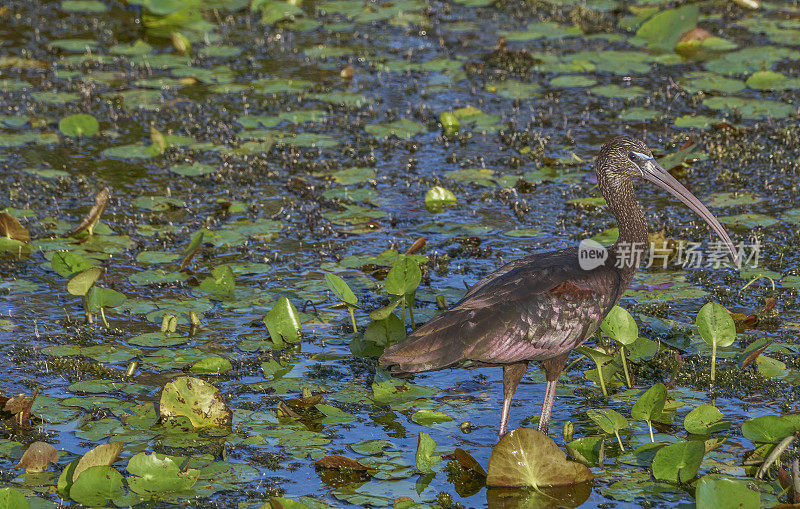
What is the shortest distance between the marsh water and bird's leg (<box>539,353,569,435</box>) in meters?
0.19

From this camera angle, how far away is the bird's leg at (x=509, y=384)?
525 centimetres

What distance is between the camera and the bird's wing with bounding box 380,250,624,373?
504 centimetres

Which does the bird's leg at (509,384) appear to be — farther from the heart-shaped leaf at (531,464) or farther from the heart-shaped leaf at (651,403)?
the heart-shaped leaf at (651,403)

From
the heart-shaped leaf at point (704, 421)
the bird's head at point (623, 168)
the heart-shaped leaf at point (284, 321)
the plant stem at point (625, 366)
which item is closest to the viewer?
the heart-shaped leaf at point (704, 421)

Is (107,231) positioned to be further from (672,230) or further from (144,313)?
(672,230)

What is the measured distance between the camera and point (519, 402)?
Answer: 584 centimetres

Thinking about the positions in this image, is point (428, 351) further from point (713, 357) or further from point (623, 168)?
point (713, 357)

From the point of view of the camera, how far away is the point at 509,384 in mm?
5301

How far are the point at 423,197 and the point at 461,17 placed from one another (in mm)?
4983

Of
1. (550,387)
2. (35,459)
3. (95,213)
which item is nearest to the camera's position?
(35,459)

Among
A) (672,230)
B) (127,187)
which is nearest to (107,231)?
(127,187)

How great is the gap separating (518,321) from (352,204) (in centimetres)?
356

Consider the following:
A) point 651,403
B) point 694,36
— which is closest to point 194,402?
point 651,403

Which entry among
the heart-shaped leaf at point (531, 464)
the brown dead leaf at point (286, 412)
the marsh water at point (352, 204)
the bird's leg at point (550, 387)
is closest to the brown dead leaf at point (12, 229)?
the marsh water at point (352, 204)
